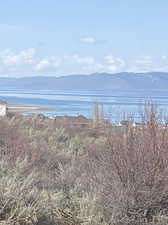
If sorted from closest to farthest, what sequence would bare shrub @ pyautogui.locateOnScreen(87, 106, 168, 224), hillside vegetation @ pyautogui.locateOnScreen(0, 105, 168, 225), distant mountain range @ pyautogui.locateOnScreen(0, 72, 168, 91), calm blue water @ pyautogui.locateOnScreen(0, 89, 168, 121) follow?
hillside vegetation @ pyautogui.locateOnScreen(0, 105, 168, 225) → bare shrub @ pyautogui.locateOnScreen(87, 106, 168, 224) → calm blue water @ pyautogui.locateOnScreen(0, 89, 168, 121) → distant mountain range @ pyautogui.locateOnScreen(0, 72, 168, 91)

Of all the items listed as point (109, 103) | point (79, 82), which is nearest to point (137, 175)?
point (109, 103)

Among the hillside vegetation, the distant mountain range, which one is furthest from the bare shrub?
the distant mountain range

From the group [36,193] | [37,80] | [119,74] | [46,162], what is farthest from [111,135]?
[37,80]

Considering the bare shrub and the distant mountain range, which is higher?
the distant mountain range

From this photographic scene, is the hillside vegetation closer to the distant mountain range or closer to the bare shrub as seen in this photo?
the bare shrub

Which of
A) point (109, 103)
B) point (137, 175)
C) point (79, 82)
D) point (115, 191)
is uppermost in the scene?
point (79, 82)

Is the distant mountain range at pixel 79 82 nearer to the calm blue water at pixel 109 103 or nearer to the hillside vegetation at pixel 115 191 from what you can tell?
the calm blue water at pixel 109 103

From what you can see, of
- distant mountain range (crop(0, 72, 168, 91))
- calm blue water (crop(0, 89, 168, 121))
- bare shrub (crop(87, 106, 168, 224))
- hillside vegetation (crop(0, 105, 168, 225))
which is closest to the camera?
hillside vegetation (crop(0, 105, 168, 225))

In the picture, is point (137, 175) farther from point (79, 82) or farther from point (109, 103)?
point (79, 82)

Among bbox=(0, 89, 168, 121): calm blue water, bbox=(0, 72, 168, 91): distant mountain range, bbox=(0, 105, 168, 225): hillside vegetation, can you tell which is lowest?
bbox=(0, 105, 168, 225): hillside vegetation

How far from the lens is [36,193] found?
6828mm

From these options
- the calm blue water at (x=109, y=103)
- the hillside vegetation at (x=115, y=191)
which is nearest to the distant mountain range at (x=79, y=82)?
the calm blue water at (x=109, y=103)

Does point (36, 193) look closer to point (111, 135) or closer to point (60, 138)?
point (111, 135)

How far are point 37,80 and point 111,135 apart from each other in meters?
181
